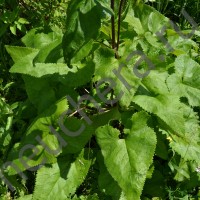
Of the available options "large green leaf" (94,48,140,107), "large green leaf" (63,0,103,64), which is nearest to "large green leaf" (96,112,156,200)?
"large green leaf" (94,48,140,107)

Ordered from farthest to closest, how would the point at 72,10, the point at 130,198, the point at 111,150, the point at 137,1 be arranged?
the point at 137,1 → the point at 111,150 → the point at 130,198 → the point at 72,10

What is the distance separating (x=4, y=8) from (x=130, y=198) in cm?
191

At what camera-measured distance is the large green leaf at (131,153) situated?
1.92 meters

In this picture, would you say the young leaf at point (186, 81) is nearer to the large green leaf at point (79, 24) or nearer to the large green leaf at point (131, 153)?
the large green leaf at point (131, 153)

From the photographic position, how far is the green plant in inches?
78.9

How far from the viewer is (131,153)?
2002 mm

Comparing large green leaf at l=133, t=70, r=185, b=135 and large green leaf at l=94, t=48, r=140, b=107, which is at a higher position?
large green leaf at l=94, t=48, r=140, b=107

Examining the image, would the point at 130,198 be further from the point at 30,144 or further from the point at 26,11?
the point at 26,11

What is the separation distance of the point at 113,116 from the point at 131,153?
0.37 meters

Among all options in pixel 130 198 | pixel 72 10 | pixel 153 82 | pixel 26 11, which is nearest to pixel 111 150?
pixel 130 198

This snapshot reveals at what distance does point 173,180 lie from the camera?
2.49 m

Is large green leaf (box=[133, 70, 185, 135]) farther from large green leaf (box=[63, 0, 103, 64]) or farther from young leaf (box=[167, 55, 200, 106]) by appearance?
large green leaf (box=[63, 0, 103, 64])

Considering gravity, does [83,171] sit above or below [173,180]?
above

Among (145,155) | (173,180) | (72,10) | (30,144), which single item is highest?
(72,10)
